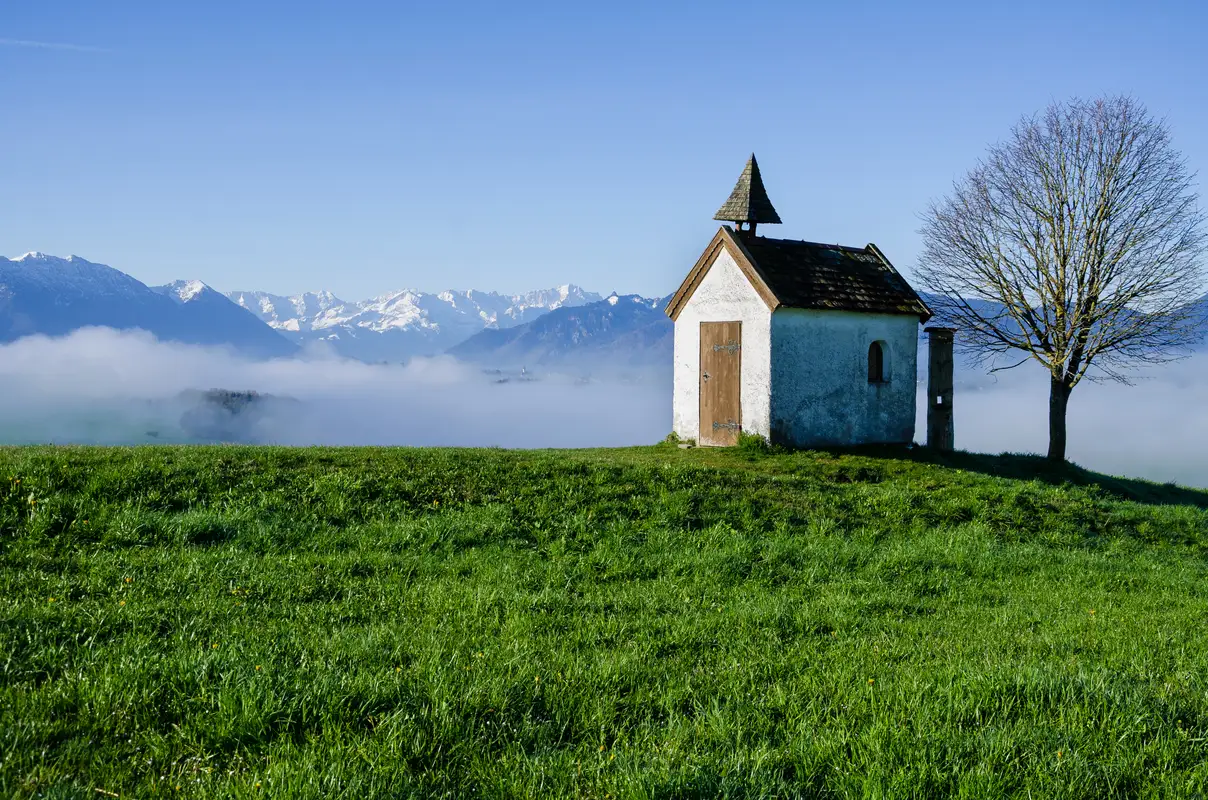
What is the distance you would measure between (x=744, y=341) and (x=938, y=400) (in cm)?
736

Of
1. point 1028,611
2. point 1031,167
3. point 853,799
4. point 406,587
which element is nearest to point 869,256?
point 1031,167

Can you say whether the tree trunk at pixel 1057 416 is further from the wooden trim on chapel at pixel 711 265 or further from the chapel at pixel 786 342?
the wooden trim on chapel at pixel 711 265

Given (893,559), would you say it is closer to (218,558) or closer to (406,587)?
(406,587)

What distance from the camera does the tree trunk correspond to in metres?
30.3

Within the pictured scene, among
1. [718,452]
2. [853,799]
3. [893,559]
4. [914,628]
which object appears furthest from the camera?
[718,452]

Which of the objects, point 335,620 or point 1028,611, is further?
point 1028,611

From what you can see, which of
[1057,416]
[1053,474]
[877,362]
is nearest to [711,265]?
[877,362]

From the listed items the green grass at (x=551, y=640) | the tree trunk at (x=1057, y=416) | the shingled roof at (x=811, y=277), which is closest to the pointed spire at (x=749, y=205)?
the shingled roof at (x=811, y=277)

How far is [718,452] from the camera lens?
2475 cm

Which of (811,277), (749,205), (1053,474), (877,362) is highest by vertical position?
(749,205)

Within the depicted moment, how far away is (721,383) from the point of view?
26234 millimetres

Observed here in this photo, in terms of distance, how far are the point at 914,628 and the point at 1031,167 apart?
25.5 meters

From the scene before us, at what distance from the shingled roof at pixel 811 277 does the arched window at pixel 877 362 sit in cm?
116

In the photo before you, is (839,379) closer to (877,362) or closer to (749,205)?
(877,362)
